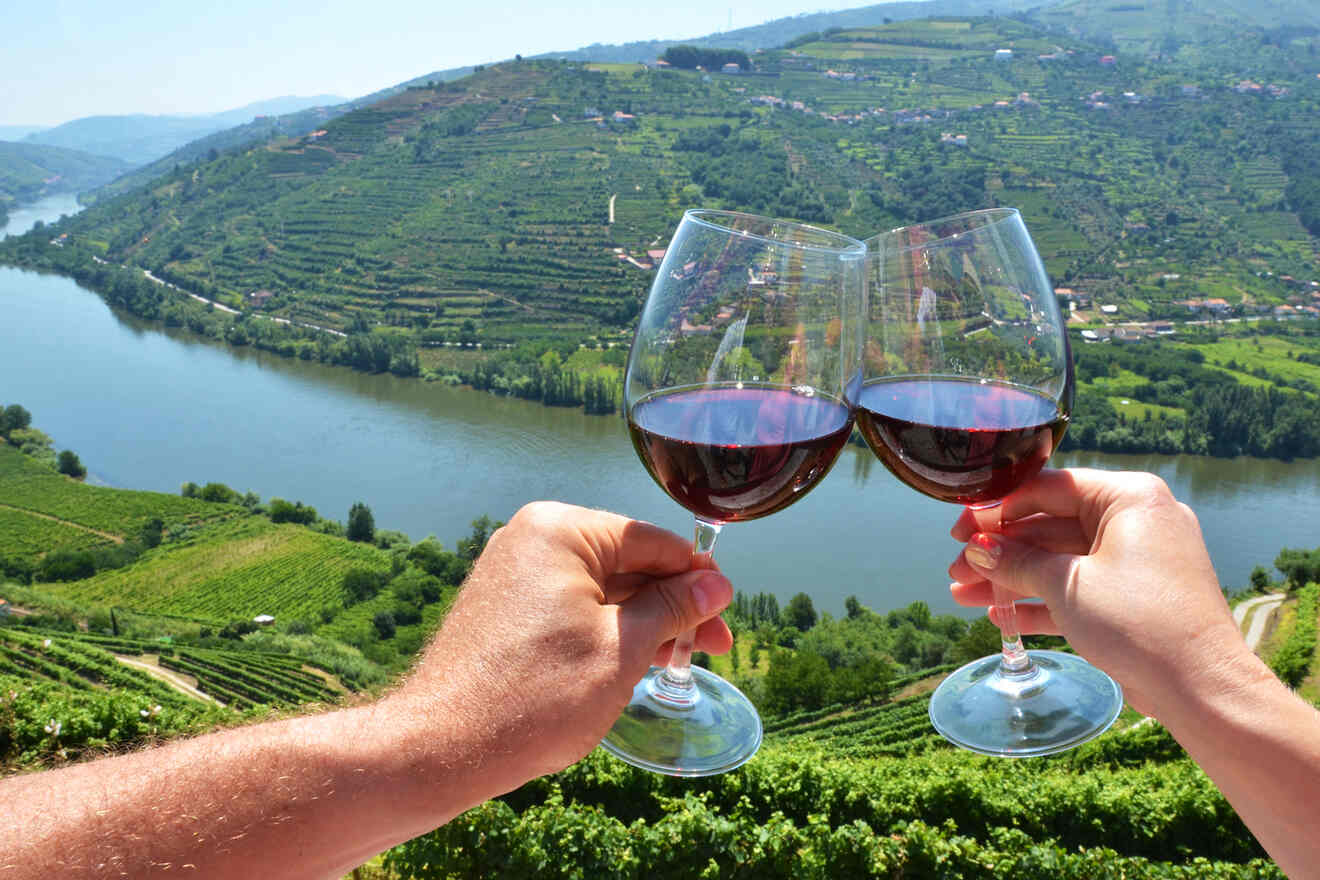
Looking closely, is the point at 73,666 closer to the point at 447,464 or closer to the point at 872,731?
the point at 872,731

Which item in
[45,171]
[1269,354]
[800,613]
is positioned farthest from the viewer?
[45,171]

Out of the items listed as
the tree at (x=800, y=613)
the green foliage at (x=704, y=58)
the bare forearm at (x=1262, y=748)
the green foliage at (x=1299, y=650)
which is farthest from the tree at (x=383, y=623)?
the green foliage at (x=704, y=58)

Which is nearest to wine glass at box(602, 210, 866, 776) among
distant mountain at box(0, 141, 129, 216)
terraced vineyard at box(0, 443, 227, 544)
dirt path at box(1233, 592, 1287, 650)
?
dirt path at box(1233, 592, 1287, 650)

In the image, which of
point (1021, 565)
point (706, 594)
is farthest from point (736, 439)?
point (1021, 565)

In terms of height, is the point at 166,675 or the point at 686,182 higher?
the point at 686,182

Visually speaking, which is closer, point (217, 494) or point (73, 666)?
point (73, 666)

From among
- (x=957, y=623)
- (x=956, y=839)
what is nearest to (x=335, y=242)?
(x=957, y=623)

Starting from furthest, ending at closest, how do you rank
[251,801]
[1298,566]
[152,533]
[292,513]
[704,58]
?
[704,58] → [292,513] → [152,533] → [1298,566] → [251,801]

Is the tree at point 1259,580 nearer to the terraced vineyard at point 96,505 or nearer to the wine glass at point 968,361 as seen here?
the wine glass at point 968,361
